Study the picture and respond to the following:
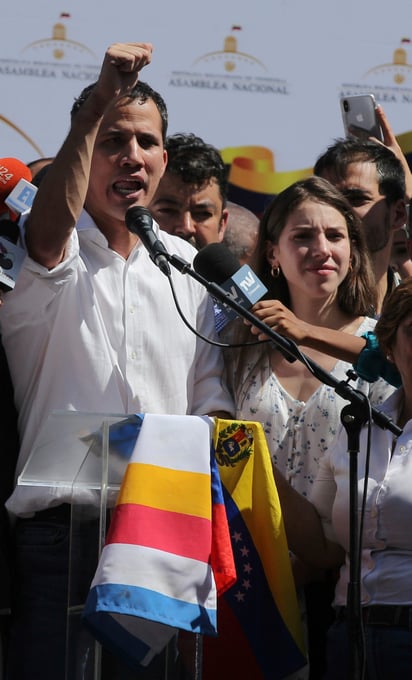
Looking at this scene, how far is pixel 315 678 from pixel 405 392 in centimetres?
77

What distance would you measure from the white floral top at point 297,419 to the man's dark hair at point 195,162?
1235mm

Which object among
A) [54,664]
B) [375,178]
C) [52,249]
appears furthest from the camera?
[375,178]

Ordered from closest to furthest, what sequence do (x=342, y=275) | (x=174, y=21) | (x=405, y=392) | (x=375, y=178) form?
(x=405, y=392) → (x=342, y=275) → (x=375, y=178) → (x=174, y=21)

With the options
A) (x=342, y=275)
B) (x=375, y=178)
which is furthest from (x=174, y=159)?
(x=342, y=275)

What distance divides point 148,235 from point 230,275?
0.70 ft

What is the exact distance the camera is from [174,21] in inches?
188

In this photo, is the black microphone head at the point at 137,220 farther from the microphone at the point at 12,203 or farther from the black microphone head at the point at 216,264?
the microphone at the point at 12,203

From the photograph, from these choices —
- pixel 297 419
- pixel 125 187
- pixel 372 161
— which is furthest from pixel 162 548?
pixel 372 161

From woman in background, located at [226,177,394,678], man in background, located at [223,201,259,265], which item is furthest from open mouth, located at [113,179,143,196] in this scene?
man in background, located at [223,201,259,265]

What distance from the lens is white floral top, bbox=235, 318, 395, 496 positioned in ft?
10.4

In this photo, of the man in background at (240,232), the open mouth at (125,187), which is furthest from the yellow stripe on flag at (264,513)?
the man in background at (240,232)

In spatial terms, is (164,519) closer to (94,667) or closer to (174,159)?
(94,667)

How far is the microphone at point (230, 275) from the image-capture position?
8.95 ft

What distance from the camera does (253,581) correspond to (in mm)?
2781
